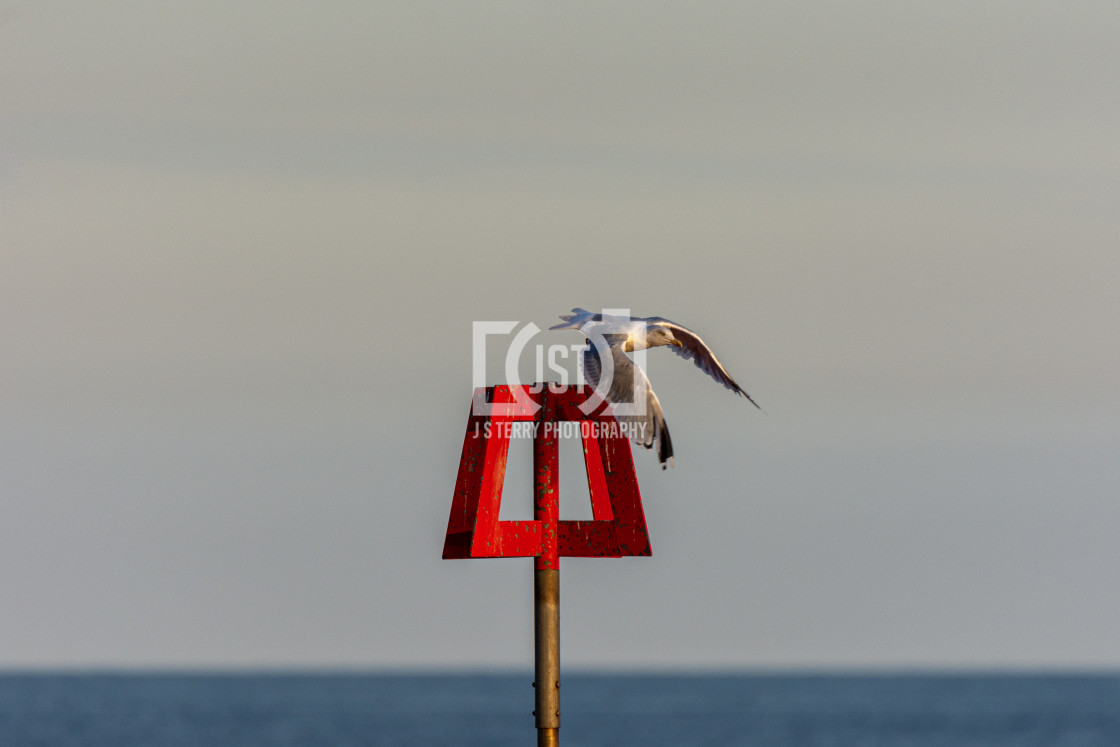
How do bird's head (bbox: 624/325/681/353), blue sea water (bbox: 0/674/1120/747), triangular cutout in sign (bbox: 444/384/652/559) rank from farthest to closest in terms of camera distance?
blue sea water (bbox: 0/674/1120/747) < bird's head (bbox: 624/325/681/353) < triangular cutout in sign (bbox: 444/384/652/559)

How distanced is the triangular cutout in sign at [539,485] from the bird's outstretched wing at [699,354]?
104 inches

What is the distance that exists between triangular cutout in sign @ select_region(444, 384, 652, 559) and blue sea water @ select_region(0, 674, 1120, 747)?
47580mm

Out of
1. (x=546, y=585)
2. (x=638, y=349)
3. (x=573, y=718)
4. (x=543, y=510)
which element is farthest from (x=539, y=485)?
(x=573, y=718)

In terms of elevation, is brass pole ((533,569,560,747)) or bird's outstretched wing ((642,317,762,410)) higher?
bird's outstretched wing ((642,317,762,410))

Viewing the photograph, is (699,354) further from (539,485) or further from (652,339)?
(539,485)

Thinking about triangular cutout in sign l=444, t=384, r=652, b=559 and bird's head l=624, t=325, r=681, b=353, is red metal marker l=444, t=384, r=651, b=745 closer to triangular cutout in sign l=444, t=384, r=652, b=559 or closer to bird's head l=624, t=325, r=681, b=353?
triangular cutout in sign l=444, t=384, r=652, b=559

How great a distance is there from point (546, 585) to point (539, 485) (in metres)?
0.87

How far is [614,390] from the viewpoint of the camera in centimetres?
1730

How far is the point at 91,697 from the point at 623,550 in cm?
10893

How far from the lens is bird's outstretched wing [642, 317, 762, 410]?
19469 mm

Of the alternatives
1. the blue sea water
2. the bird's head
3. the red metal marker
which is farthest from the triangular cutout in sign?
the blue sea water

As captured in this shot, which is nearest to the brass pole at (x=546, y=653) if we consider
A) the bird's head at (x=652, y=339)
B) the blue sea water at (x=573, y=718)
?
the bird's head at (x=652, y=339)

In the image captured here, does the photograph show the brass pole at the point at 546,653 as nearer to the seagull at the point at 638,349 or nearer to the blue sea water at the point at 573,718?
the seagull at the point at 638,349

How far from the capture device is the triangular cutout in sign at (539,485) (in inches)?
658
